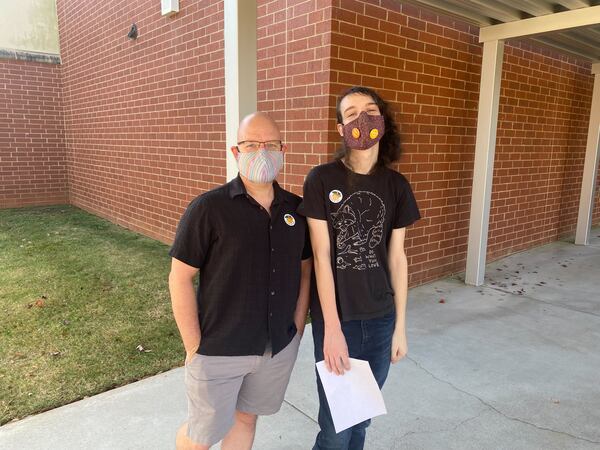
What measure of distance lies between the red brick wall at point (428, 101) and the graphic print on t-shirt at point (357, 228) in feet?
7.08

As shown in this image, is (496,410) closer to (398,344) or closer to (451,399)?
(451,399)

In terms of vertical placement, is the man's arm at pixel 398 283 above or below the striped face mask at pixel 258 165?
below

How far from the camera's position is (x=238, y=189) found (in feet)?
5.81

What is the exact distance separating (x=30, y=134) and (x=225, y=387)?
1120 cm

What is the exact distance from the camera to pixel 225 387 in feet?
6.02

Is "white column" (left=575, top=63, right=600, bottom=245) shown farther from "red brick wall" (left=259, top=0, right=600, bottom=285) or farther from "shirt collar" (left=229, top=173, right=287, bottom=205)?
"shirt collar" (left=229, top=173, right=287, bottom=205)

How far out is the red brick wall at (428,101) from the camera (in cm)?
437

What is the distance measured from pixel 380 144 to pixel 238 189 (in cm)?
67

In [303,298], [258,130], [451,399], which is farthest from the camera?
[451,399]

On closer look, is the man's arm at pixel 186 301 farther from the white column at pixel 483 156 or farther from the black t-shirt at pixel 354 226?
the white column at pixel 483 156

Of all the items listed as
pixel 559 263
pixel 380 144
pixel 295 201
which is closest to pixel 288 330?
pixel 295 201

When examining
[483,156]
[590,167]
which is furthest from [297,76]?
[590,167]

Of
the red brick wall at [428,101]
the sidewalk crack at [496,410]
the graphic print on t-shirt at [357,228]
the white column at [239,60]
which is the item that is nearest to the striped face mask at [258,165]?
the graphic print on t-shirt at [357,228]

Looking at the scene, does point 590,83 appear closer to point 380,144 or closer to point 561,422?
point 561,422
